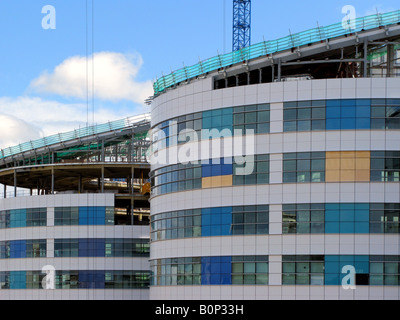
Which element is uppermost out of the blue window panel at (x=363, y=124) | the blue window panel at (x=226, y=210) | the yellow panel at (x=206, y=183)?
Answer: the blue window panel at (x=363, y=124)

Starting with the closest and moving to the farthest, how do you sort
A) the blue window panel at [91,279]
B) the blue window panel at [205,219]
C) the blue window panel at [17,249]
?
the blue window panel at [205,219], the blue window panel at [91,279], the blue window panel at [17,249]

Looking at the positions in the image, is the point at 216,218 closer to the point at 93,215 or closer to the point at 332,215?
the point at 332,215

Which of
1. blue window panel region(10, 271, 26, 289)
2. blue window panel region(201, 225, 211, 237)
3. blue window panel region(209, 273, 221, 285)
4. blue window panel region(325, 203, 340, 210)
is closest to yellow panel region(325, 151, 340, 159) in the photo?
blue window panel region(325, 203, 340, 210)

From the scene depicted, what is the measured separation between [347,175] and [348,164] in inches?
34.4

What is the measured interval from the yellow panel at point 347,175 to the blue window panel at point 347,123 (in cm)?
345

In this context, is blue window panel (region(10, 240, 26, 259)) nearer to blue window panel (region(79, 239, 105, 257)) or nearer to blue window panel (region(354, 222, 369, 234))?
blue window panel (region(79, 239, 105, 257))

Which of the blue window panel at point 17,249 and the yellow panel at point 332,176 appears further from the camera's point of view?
the blue window panel at point 17,249

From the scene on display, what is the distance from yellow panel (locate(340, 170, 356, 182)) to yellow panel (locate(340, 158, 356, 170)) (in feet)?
0.99

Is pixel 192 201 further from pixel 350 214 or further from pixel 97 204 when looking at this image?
pixel 97 204

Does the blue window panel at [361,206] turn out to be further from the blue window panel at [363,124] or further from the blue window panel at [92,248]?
the blue window panel at [92,248]

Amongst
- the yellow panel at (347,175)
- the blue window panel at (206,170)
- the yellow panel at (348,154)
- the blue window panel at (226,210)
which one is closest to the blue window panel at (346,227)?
the yellow panel at (347,175)

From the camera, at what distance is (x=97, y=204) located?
86188 mm

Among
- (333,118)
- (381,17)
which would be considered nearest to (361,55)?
(381,17)

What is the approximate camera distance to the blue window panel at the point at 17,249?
8888cm
